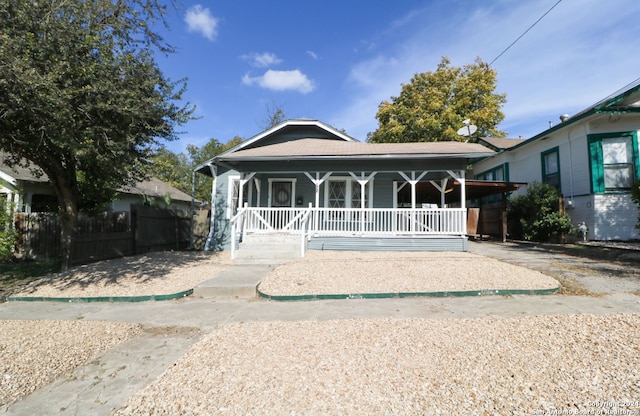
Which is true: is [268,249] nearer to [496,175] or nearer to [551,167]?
[551,167]

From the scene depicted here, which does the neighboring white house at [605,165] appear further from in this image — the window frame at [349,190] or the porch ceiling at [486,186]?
the window frame at [349,190]

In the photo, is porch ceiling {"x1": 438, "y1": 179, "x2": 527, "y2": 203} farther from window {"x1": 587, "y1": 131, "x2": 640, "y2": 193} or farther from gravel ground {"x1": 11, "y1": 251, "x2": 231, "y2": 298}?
gravel ground {"x1": 11, "y1": 251, "x2": 231, "y2": 298}

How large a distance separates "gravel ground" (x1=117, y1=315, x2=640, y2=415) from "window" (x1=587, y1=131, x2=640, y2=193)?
34.4 ft

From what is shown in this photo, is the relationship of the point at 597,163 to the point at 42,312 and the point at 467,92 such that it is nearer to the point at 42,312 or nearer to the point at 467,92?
the point at 467,92

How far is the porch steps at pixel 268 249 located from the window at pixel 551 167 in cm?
1231

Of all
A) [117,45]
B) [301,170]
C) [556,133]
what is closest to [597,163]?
[556,133]

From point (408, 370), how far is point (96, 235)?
34.5 feet

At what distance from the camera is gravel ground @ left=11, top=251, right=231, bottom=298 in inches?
242

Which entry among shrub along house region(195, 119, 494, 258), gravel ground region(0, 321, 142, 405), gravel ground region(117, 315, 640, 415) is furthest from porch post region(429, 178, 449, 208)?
gravel ground region(0, 321, 142, 405)

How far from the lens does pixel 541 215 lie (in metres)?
12.6

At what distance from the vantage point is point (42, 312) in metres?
5.20

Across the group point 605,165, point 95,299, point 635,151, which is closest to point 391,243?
point 95,299

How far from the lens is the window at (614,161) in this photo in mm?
11500

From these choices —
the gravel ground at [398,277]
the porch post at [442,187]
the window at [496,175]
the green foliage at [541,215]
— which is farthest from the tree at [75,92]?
the window at [496,175]
